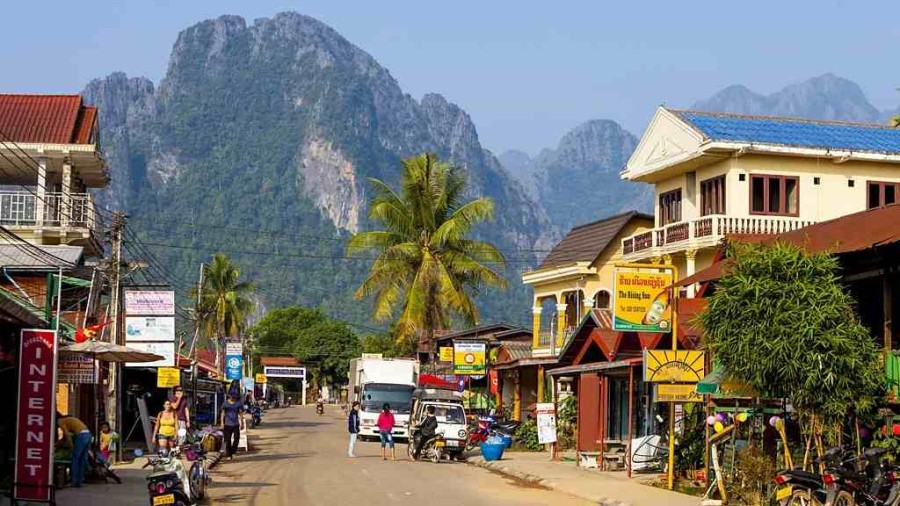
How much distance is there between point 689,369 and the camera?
82.0 feet

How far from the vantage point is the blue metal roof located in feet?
136

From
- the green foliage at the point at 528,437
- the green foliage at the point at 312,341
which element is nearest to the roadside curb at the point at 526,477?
the green foliage at the point at 528,437

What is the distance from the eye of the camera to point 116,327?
33.0 meters

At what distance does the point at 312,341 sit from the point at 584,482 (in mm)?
119317

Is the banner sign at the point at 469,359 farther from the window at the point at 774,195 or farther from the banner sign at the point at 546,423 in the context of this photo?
the window at the point at 774,195

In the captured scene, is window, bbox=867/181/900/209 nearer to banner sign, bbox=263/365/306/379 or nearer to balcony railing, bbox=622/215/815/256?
balcony railing, bbox=622/215/815/256

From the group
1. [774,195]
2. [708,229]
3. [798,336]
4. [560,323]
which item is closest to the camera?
[798,336]

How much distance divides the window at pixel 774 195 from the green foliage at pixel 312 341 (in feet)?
332

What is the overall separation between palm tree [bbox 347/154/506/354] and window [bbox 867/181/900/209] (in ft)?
53.3

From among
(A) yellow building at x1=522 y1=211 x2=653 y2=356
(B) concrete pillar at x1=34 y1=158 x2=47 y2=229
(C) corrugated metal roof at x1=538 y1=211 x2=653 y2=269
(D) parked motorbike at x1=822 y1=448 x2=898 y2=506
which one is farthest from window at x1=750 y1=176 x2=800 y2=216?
→ (D) parked motorbike at x1=822 y1=448 x2=898 y2=506

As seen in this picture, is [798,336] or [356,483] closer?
[798,336]

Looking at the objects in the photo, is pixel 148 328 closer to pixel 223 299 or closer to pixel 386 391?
pixel 386 391

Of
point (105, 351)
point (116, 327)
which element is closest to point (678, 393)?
point (105, 351)

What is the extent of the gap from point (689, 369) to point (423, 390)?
18822 mm
